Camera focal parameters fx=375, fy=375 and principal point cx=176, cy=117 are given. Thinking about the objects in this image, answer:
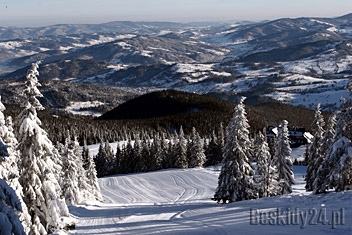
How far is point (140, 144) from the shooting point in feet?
317

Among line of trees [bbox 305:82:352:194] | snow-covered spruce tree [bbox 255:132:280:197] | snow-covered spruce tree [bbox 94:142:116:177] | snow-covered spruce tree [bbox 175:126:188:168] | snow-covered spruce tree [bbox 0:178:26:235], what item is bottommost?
snow-covered spruce tree [bbox 94:142:116:177]

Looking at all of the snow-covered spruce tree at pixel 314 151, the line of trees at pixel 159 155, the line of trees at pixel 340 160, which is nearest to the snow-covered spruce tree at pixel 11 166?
the line of trees at pixel 340 160

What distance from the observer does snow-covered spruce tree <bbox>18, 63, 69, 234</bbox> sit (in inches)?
757

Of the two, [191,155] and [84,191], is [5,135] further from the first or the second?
[191,155]

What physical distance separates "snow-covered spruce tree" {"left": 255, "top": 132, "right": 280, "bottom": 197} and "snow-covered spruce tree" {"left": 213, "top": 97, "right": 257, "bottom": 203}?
5.84 metres

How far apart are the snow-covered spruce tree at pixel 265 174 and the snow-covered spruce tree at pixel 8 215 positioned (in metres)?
32.7

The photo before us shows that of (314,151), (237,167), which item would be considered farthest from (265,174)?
(314,151)

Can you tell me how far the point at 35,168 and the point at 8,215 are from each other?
30.1ft

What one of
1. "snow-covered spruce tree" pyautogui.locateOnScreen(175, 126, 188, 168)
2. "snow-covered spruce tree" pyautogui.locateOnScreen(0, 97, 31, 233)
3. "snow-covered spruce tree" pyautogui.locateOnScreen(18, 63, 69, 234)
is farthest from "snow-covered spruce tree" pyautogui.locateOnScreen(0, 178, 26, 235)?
"snow-covered spruce tree" pyautogui.locateOnScreen(175, 126, 188, 168)

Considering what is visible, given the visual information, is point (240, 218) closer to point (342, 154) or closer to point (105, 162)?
point (342, 154)

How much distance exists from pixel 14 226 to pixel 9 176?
5.35m

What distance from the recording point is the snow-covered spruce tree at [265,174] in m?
40.9

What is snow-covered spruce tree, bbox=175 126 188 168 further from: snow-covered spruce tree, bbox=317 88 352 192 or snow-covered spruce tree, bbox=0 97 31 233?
snow-covered spruce tree, bbox=0 97 31 233

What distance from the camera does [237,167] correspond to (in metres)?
34.7
